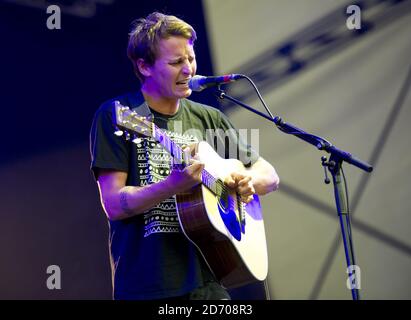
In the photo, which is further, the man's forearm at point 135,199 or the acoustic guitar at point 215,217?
the acoustic guitar at point 215,217

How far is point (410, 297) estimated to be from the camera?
513 centimetres

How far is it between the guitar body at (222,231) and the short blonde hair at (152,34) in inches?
21.1

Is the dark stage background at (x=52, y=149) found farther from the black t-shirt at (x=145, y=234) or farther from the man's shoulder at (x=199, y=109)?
the black t-shirt at (x=145, y=234)

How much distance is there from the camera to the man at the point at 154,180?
2686 mm

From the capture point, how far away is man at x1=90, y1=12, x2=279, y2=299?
106 inches

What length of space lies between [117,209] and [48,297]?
1900mm

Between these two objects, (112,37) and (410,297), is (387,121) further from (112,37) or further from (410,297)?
(112,37)

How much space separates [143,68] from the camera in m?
3.13

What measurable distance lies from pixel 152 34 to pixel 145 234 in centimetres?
103

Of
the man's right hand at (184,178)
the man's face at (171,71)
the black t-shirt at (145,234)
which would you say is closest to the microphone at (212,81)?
the man's face at (171,71)

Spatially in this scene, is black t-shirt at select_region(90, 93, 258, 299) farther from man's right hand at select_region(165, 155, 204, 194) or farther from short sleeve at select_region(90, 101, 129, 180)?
man's right hand at select_region(165, 155, 204, 194)

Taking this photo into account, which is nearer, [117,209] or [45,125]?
[117,209]

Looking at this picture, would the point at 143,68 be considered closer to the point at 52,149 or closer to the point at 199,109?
the point at 199,109

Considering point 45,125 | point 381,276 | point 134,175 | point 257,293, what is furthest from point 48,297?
point 381,276
